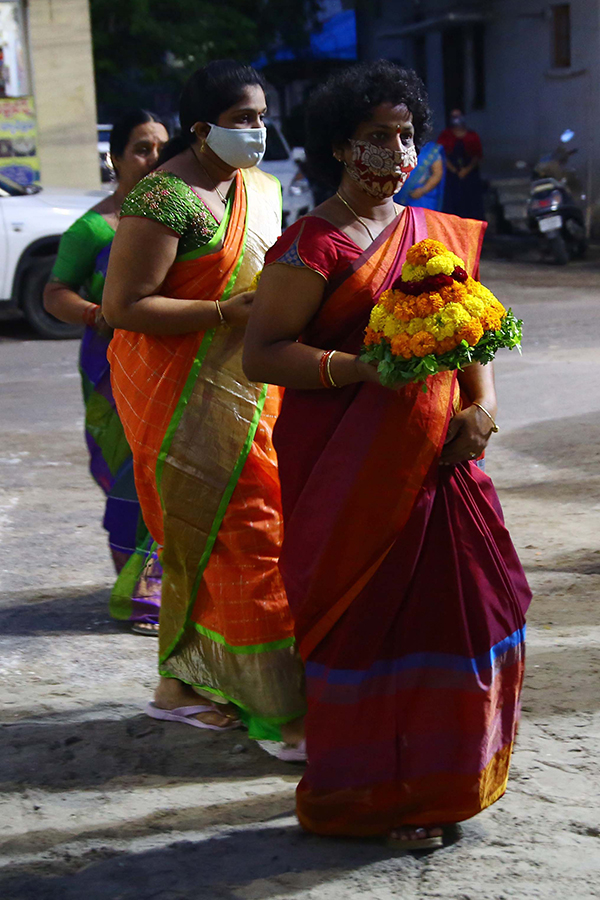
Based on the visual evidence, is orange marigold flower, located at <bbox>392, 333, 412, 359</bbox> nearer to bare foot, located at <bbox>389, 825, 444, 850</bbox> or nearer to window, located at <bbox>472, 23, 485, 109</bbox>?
bare foot, located at <bbox>389, 825, 444, 850</bbox>

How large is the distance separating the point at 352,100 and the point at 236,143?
27.7 inches

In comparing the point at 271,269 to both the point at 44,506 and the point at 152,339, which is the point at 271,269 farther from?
the point at 44,506

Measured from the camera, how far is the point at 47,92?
50.9ft

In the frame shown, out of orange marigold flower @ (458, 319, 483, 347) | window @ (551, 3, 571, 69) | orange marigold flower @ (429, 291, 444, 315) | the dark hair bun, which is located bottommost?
orange marigold flower @ (458, 319, 483, 347)

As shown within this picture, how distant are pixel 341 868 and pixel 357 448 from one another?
949mm

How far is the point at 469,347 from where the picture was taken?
2586mm

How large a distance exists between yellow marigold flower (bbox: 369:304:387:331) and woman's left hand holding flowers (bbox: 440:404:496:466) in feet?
1.15

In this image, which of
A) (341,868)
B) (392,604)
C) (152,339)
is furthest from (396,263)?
(341,868)

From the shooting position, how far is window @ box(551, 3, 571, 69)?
67.6 ft

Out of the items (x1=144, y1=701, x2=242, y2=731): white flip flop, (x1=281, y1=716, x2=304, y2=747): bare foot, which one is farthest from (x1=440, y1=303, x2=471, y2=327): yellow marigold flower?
(x1=144, y1=701, x2=242, y2=731): white flip flop

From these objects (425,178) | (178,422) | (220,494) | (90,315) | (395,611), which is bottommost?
(395,611)

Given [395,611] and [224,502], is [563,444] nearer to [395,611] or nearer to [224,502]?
[224,502]

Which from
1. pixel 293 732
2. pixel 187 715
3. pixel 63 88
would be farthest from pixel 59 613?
pixel 63 88

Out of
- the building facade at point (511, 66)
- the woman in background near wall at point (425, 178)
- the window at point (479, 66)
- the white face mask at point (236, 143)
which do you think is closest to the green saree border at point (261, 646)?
the white face mask at point (236, 143)
